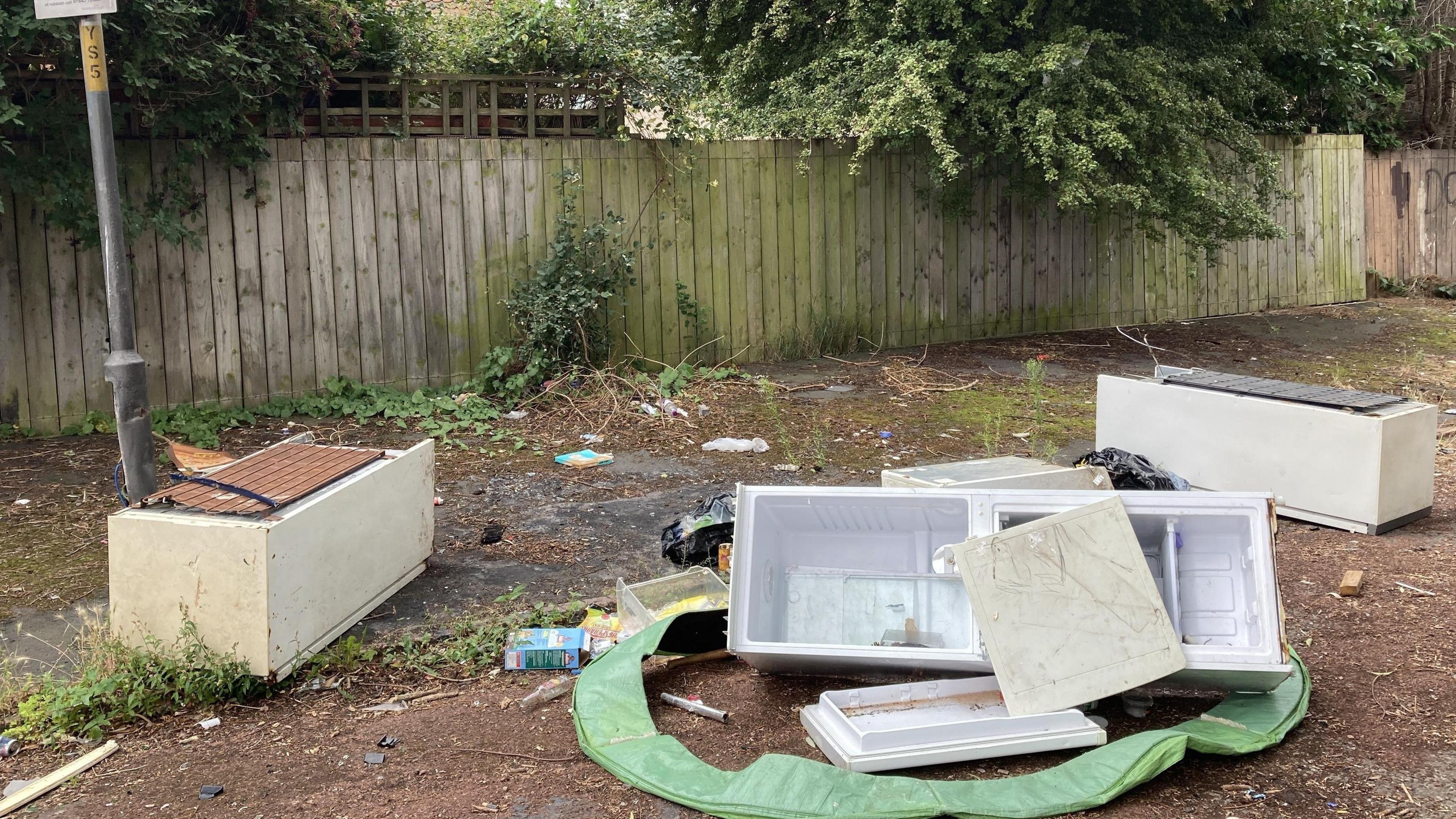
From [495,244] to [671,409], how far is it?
201 centimetres

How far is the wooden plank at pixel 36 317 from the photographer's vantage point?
7.65m

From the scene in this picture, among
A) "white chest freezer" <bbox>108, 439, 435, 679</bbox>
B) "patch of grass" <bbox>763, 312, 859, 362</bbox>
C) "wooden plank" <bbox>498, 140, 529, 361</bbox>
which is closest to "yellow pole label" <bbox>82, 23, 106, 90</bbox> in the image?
"white chest freezer" <bbox>108, 439, 435, 679</bbox>

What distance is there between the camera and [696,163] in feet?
32.2

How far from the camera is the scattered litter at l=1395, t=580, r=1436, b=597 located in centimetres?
485

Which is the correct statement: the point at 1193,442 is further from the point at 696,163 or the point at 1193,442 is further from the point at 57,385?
the point at 57,385

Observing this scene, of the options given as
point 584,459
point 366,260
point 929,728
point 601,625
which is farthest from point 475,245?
point 929,728

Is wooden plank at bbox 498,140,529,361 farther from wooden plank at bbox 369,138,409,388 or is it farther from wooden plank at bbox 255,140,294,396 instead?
wooden plank at bbox 255,140,294,396

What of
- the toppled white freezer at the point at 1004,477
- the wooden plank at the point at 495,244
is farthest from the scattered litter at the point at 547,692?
A: the wooden plank at the point at 495,244

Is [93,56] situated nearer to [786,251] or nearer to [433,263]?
[433,263]

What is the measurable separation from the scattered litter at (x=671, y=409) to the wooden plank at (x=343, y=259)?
2258 mm

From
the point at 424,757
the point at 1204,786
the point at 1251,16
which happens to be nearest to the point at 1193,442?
the point at 1204,786

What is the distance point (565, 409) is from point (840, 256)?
11.4 feet

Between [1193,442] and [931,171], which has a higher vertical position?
[931,171]

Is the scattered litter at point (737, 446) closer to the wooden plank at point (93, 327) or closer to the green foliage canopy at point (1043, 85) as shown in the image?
the green foliage canopy at point (1043, 85)
